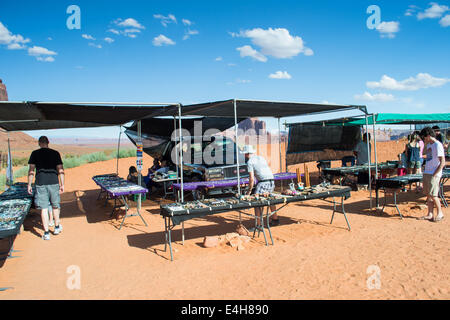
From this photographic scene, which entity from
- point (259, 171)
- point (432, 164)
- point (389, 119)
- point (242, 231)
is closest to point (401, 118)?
point (389, 119)

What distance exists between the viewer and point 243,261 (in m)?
4.28

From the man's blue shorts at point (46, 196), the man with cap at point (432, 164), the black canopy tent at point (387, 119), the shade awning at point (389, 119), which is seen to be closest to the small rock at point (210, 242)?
the man's blue shorts at point (46, 196)

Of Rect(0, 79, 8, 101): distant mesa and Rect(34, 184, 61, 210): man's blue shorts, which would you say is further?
Rect(0, 79, 8, 101): distant mesa

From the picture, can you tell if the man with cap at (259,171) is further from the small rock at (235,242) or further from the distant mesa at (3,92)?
the distant mesa at (3,92)

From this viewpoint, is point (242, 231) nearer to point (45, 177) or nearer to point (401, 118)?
point (45, 177)

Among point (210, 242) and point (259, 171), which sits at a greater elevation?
point (259, 171)

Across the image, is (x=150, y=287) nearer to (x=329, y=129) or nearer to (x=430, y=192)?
(x=430, y=192)

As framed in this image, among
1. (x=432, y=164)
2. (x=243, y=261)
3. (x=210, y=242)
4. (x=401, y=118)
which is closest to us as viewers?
(x=243, y=261)

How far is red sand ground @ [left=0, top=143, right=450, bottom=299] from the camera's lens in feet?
11.2

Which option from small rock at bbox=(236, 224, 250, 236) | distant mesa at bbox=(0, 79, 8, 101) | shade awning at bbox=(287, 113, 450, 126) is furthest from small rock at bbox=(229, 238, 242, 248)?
distant mesa at bbox=(0, 79, 8, 101)

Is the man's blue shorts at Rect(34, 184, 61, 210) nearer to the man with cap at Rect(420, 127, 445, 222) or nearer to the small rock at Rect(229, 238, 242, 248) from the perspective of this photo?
the small rock at Rect(229, 238, 242, 248)

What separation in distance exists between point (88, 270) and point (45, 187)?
217 centimetres

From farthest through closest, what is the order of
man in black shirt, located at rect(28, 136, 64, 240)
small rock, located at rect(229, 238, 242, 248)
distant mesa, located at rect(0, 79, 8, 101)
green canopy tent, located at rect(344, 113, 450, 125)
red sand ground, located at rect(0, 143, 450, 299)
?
distant mesa, located at rect(0, 79, 8, 101) < green canopy tent, located at rect(344, 113, 450, 125) < man in black shirt, located at rect(28, 136, 64, 240) < small rock, located at rect(229, 238, 242, 248) < red sand ground, located at rect(0, 143, 450, 299)

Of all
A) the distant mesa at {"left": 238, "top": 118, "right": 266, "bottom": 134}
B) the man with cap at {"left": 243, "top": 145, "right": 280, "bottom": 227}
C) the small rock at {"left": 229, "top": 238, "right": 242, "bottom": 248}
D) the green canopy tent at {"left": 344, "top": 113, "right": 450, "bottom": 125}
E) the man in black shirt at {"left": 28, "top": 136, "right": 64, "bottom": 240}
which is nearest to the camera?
the small rock at {"left": 229, "top": 238, "right": 242, "bottom": 248}
